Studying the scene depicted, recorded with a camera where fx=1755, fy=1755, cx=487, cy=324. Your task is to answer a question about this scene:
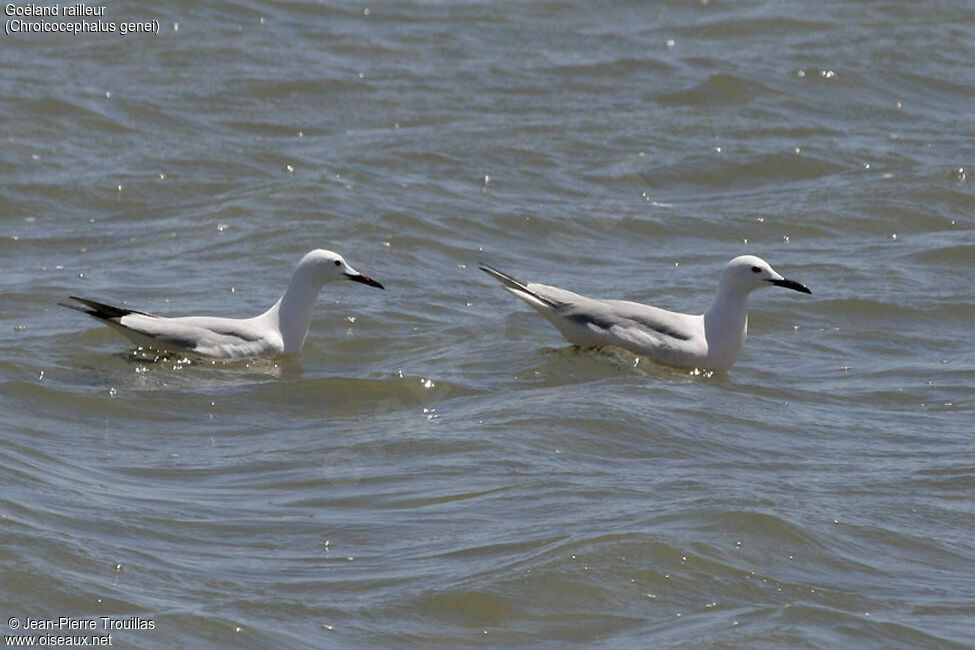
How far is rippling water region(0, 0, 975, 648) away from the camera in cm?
641

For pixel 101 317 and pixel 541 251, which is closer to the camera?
pixel 101 317

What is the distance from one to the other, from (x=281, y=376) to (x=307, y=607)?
141 inches

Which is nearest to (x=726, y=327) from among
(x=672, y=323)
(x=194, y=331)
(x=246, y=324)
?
(x=672, y=323)

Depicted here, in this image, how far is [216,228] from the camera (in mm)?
12320

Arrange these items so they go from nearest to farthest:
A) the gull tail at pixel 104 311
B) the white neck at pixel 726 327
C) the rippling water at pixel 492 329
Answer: the rippling water at pixel 492 329 < the gull tail at pixel 104 311 < the white neck at pixel 726 327

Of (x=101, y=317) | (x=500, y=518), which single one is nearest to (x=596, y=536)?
(x=500, y=518)

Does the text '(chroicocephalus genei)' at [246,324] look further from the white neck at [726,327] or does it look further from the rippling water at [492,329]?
the white neck at [726,327]

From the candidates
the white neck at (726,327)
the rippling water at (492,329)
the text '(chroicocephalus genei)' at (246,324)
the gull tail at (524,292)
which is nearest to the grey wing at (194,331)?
the text '(chroicocephalus genei)' at (246,324)

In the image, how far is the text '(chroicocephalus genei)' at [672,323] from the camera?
9.83m

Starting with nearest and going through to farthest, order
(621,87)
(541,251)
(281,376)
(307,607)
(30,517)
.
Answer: (307,607)
(30,517)
(281,376)
(541,251)
(621,87)

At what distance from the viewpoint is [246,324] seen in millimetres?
10031

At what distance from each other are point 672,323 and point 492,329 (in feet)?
4.15

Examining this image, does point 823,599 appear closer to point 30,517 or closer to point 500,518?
point 500,518

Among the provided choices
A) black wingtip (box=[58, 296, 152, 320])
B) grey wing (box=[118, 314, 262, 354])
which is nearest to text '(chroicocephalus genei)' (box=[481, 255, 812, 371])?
grey wing (box=[118, 314, 262, 354])
